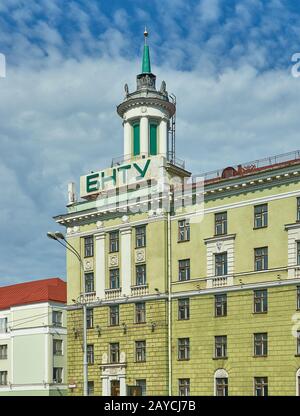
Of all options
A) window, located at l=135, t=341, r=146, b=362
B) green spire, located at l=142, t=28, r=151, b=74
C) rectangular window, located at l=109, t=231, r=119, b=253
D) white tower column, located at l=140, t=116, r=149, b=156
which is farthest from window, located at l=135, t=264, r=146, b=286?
green spire, located at l=142, t=28, r=151, b=74

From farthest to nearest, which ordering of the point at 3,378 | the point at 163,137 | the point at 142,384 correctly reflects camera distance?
the point at 3,378 → the point at 163,137 → the point at 142,384

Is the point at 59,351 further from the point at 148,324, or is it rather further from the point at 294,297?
the point at 294,297

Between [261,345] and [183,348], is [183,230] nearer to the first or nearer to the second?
[183,348]

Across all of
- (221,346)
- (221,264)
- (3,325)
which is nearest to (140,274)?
(221,264)

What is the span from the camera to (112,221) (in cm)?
5125

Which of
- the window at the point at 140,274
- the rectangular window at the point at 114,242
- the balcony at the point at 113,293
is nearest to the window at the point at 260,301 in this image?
the window at the point at 140,274

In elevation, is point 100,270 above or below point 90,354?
above

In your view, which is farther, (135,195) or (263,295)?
(135,195)

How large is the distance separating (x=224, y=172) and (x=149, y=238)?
23.4 feet

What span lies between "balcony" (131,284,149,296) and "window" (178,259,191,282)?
2683 mm

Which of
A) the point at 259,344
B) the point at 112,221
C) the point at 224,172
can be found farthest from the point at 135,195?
the point at 259,344

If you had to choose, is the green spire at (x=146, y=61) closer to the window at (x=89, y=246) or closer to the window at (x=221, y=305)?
the window at (x=89, y=246)

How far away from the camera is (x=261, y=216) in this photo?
4347 centimetres

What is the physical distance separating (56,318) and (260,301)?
32735mm
